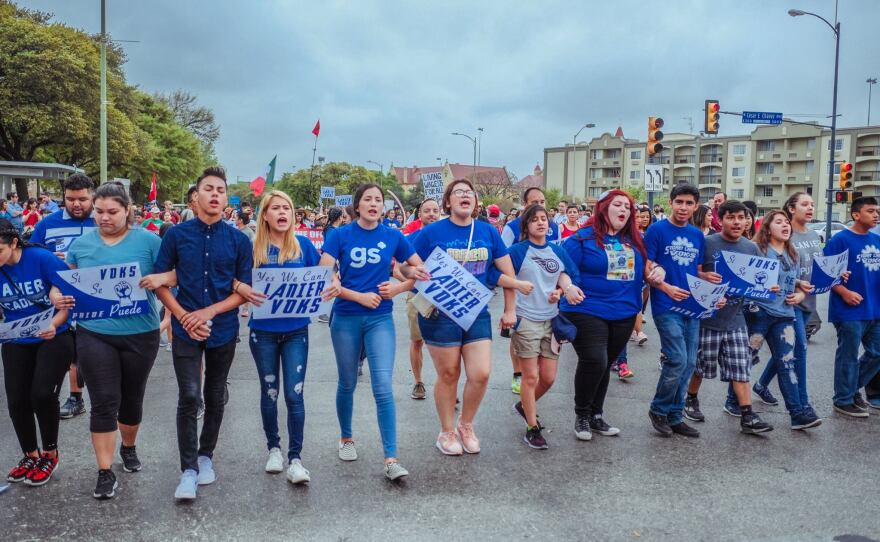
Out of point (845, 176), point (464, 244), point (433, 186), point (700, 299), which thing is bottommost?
point (700, 299)

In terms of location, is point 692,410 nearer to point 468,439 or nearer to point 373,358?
point 468,439

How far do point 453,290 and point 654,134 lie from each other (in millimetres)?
12871

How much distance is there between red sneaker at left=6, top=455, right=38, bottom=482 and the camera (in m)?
4.45

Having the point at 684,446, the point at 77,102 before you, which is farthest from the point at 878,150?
the point at 684,446

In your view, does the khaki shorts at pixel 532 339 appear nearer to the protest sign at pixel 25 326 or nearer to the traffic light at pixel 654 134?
the protest sign at pixel 25 326

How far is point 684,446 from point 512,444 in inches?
51.4

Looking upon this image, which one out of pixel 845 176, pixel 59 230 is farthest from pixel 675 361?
pixel 845 176

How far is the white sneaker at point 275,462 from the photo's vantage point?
461 cm

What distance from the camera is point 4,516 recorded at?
3.94m

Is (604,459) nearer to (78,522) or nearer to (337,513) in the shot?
(337,513)

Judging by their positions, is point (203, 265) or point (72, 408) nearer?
point (203, 265)

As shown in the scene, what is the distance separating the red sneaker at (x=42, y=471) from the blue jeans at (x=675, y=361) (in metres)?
4.36

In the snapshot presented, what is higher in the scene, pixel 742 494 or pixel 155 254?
pixel 155 254

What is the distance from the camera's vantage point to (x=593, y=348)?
213 inches
